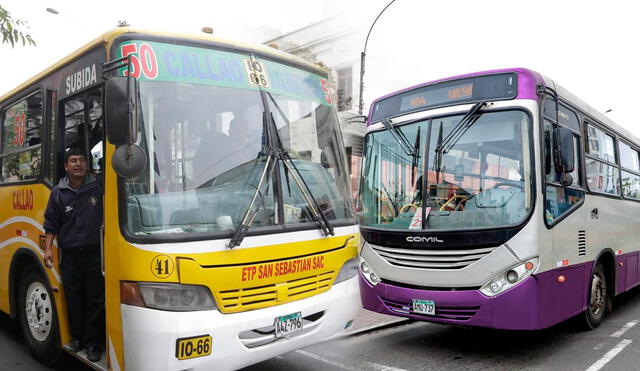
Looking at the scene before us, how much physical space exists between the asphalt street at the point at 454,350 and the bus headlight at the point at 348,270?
1.17 m

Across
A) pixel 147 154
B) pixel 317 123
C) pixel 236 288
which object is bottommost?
pixel 236 288

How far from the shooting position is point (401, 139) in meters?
6.21

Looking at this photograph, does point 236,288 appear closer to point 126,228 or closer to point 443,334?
point 126,228

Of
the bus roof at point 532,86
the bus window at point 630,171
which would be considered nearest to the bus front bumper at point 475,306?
the bus roof at point 532,86

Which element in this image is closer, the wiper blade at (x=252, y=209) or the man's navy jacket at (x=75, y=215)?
the wiper blade at (x=252, y=209)

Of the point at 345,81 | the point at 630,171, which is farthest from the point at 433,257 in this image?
the point at 345,81

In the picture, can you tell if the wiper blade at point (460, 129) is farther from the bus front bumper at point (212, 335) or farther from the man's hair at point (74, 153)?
the man's hair at point (74, 153)

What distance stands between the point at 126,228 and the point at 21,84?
→ 299cm

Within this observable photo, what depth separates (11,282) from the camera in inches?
209

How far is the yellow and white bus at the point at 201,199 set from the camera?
11.3ft

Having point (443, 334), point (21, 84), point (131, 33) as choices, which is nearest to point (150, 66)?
point (131, 33)

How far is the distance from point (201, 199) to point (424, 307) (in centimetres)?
289

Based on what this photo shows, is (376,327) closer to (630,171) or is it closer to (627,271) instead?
(627,271)

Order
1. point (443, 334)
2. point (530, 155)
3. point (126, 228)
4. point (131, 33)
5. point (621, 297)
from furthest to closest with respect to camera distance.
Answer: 1. point (621, 297)
2. point (443, 334)
3. point (530, 155)
4. point (131, 33)
5. point (126, 228)
